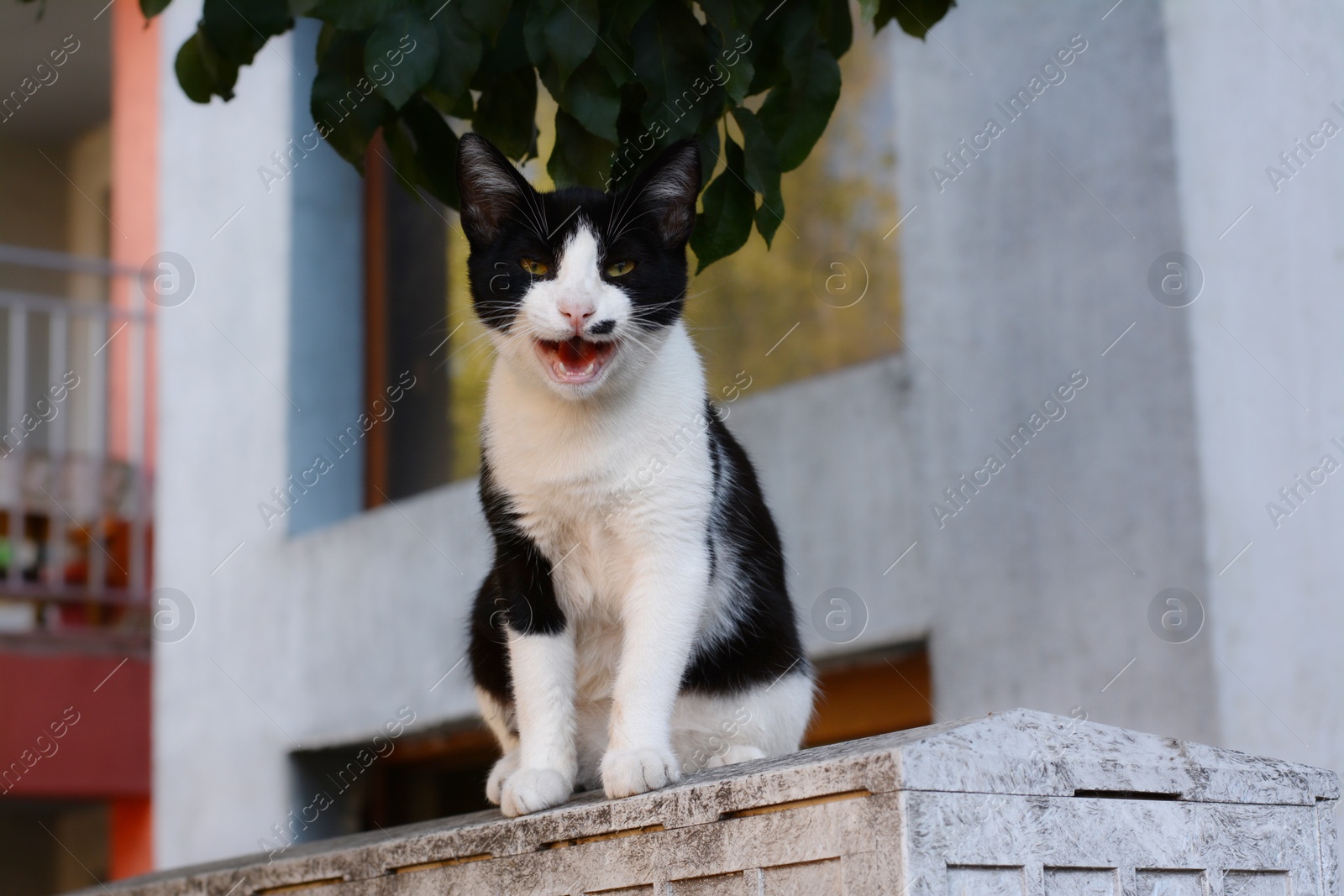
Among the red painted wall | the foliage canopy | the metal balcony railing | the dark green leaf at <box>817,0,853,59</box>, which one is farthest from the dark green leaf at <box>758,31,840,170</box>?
the red painted wall

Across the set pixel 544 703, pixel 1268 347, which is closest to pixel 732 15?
pixel 544 703

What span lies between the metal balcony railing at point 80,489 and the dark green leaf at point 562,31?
4746mm

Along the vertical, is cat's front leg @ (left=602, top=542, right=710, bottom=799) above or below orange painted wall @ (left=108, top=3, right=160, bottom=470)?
below

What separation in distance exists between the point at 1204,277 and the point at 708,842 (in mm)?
2431

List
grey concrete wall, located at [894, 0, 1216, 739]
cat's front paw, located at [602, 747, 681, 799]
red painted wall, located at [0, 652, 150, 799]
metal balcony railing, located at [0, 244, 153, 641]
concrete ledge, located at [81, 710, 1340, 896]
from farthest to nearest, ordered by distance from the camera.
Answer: metal balcony railing, located at [0, 244, 153, 641] < red painted wall, located at [0, 652, 150, 799] < grey concrete wall, located at [894, 0, 1216, 739] < cat's front paw, located at [602, 747, 681, 799] < concrete ledge, located at [81, 710, 1340, 896]

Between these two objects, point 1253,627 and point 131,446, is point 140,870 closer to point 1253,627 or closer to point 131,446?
point 131,446

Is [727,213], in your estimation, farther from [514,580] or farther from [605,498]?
[514,580]

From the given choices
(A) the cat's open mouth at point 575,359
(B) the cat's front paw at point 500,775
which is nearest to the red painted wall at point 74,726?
(B) the cat's front paw at point 500,775

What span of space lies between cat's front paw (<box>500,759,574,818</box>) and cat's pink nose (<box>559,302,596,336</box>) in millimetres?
636

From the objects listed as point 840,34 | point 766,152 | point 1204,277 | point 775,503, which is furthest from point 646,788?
point 775,503

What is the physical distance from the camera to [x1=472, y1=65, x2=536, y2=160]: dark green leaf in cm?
224

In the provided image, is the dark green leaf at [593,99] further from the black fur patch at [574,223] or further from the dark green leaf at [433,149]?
the dark green leaf at [433,149]

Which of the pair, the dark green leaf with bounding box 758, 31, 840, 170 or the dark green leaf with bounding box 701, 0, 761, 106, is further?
the dark green leaf with bounding box 758, 31, 840, 170

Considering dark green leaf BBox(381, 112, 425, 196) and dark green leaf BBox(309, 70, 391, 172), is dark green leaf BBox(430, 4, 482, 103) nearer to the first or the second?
dark green leaf BBox(309, 70, 391, 172)
